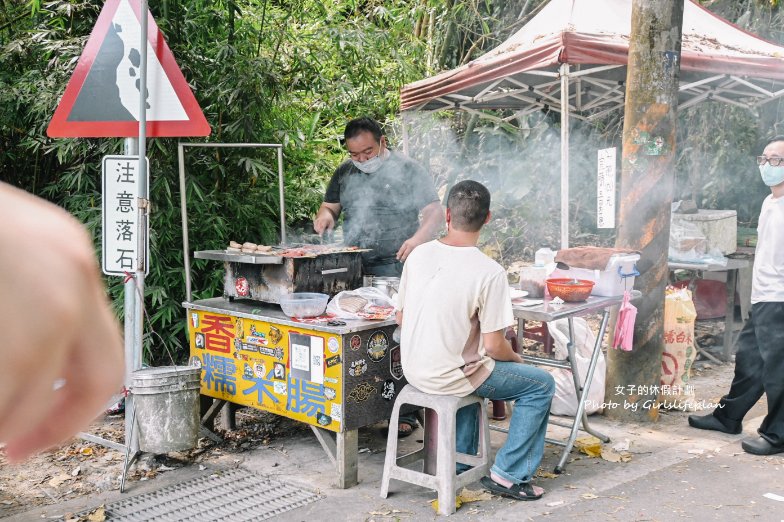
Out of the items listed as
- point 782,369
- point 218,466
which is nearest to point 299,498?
point 218,466

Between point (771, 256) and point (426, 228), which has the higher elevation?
point (426, 228)

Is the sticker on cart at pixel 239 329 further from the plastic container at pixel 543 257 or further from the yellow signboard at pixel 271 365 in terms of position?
the plastic container at pixel 543 257

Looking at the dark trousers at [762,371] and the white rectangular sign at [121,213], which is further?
the dark trousers at [762,371]

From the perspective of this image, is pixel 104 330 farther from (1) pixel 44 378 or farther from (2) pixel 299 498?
(2) pixel 299 498

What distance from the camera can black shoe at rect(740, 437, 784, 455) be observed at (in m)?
5.46

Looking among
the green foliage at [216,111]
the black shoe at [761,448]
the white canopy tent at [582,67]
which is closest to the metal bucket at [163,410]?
the green foliage at [216,111]

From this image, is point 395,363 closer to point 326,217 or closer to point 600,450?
point 600,450

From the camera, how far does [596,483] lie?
497 cm

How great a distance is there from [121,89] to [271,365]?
6.69 feet

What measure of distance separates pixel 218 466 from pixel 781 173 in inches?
176

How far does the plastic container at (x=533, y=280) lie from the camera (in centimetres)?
551

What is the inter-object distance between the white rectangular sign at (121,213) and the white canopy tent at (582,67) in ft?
12.7

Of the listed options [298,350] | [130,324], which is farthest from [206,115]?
[298,350]

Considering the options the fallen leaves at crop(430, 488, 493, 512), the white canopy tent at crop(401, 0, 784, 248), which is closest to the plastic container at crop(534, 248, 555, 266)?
the white canopy tent at crop(401, 0, 784, 248)
